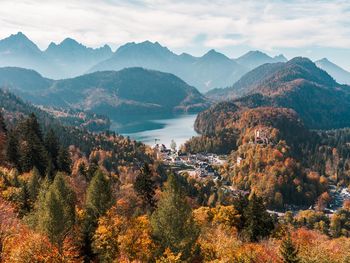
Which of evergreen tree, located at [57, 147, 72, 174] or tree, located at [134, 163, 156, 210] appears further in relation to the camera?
evergreen tree, located at [57, 147, 72, 174]

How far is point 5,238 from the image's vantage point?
33594 mm

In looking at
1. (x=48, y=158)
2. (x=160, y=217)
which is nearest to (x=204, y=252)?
(x=160, y=217)

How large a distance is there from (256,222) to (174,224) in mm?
25577

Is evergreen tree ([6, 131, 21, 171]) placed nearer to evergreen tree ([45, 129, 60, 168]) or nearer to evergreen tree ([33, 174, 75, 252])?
evergreen tree ([45, 129, 60, 168])

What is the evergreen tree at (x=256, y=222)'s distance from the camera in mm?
63500

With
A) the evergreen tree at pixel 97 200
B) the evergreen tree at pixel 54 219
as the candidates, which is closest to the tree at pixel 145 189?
the evergreen tree at pixel 97 200

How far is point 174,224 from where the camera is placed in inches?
1730

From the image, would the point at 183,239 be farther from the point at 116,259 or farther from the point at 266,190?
the point at 266,190

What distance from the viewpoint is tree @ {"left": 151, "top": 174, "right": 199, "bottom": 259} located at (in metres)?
43.4

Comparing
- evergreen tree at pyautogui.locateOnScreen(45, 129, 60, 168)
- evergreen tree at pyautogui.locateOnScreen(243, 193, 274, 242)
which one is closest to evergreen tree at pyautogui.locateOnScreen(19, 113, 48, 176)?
evergreen tree at pyautogui.locateOnScreen(45, 129, 60, 168)

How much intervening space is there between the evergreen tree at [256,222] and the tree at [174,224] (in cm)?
2146

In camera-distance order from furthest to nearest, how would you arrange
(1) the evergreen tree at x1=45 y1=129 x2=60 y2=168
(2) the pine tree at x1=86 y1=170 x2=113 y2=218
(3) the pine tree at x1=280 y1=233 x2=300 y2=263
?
(1) the evergreen tree at x1=45 y1=129 x2=60 y2=168 < (2) the pine tree at x1=86 y1=170 x2=113 y2=218 < (3) the pine tree at x1=280 y1=233 x2=300 y2=263

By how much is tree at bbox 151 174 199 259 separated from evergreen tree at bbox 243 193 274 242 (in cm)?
2146

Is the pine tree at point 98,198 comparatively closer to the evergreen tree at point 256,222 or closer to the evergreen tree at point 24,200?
the evergreen tree at point 24,200
